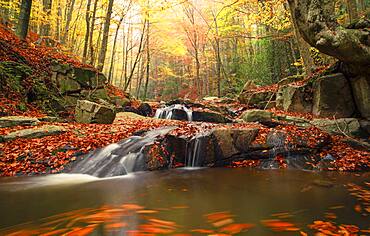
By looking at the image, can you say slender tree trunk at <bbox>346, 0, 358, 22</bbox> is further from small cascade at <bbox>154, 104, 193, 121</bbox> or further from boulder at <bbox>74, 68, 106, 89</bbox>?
boulder at <bbox>74, 68, 106, 89</bbox>

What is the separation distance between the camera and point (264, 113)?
36.0 feet

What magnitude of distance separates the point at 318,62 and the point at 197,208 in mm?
15699

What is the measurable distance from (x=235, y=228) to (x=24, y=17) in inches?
495

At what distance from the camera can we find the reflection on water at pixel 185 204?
259 cm

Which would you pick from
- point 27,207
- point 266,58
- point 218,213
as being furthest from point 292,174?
point 266,58

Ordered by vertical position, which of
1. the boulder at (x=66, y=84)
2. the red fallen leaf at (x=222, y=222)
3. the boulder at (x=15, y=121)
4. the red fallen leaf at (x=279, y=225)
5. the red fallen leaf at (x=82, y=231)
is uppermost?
the boulder at (x=66, y=84)

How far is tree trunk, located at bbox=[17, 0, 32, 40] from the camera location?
10383 mm

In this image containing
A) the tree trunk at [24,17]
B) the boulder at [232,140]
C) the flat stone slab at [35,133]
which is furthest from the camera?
the tree trunk at [24,17]

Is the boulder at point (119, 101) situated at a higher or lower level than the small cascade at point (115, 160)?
higher

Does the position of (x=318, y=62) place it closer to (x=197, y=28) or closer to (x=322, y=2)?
(x=322, y=2)

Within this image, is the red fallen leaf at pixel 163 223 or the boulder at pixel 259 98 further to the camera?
the boulder at pixel 259 98

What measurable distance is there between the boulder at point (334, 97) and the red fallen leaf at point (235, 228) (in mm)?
9446

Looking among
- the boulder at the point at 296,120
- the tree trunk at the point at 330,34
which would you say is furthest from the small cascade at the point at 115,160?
the tree trunk at the point at 330,34

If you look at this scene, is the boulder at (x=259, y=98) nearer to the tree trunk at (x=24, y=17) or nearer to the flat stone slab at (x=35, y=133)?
the flat stone slab at (x=35, y=133)
